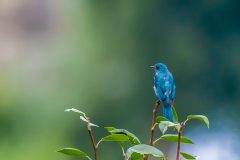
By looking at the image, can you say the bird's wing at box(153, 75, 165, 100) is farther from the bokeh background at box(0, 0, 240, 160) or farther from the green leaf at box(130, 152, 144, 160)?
the bokeh background at box(0, 0, 240, 160)

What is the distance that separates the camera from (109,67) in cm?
595

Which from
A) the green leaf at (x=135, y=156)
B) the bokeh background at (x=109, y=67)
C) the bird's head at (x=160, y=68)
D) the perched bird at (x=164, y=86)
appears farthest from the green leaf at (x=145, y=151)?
the bokeh background at (x=109, y=67)

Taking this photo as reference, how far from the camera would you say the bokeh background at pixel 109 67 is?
5440mm

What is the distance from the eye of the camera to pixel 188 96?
5844 mm

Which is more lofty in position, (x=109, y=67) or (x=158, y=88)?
(x=158, y=88)

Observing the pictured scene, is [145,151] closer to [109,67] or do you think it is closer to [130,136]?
[130,136]

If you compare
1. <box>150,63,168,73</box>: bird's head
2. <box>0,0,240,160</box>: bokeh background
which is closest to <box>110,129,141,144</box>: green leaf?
<box>150,63,168,73</box>: bird's head

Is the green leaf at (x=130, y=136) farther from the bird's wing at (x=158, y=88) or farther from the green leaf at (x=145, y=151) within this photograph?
the bird's wing at (x=158, y=88)

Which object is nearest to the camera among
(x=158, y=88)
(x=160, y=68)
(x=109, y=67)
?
(x=158, y=88)

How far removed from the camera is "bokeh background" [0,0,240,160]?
17.8 ft

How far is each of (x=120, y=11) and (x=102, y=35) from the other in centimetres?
33

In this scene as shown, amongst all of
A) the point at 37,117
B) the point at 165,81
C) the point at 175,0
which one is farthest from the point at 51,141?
the point at 165,81

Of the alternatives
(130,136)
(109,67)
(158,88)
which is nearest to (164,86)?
(158,88)

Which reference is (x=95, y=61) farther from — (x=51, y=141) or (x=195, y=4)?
(x=195, y=4)
